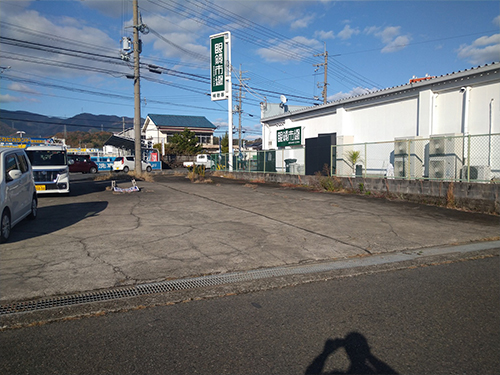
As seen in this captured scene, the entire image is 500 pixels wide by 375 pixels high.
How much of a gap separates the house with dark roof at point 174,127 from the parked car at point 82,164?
2878cm

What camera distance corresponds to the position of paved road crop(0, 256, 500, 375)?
2961 mm

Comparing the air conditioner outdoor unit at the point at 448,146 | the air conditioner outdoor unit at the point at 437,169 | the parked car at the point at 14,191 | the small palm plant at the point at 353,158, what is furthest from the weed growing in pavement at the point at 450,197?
the parked car at the point at 14,191

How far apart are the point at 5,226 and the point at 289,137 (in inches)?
907

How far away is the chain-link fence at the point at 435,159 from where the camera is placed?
13.2 meters

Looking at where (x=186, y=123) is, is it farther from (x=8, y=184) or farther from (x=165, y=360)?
(x=165, y=360)

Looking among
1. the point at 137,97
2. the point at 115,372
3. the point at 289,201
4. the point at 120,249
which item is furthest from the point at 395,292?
the point at 137,97

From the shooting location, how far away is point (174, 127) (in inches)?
2719

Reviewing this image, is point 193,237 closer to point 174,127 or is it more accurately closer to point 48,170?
point 48,170

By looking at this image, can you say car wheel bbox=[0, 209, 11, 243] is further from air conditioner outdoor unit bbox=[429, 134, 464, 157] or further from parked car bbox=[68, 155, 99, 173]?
parked car bbox=[68, 155, 99, 173]

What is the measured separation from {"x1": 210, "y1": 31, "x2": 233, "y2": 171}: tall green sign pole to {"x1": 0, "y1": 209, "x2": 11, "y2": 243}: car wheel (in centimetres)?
2337

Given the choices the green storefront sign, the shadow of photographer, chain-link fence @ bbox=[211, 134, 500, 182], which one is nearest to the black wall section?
Result: chain-link fence @ bbox=[211, 134, 500, 182]

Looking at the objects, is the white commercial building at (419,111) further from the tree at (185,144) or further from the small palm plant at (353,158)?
the tree at (185,144)

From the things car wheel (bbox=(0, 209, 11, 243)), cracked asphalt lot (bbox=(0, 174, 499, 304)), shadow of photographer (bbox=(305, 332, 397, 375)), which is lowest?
shadow of photographer (bbox=(305, 332, 397, 375))

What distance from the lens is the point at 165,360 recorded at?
9.94ft
